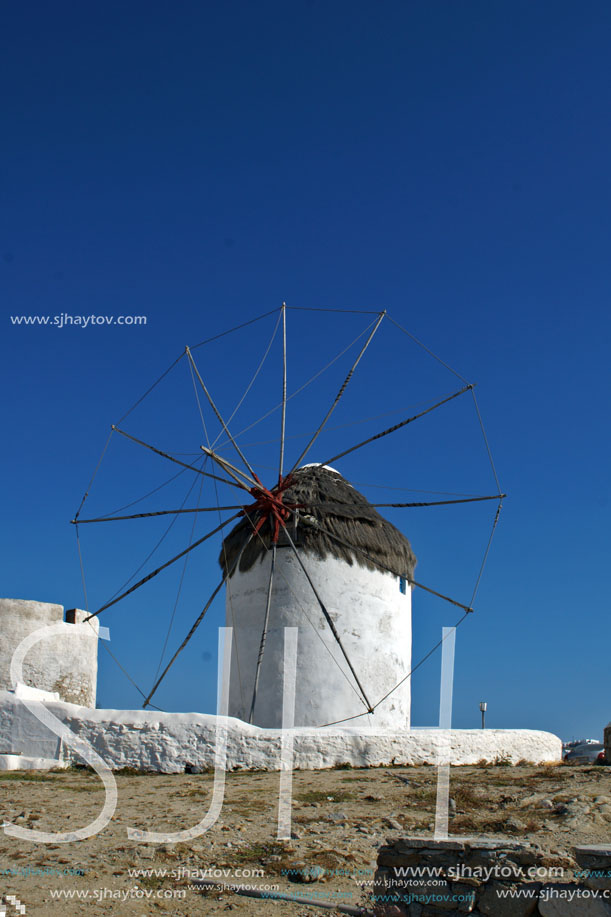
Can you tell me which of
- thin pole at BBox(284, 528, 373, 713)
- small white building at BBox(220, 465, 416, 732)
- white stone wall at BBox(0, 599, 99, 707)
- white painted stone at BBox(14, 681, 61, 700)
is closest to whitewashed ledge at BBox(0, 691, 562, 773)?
white painted stone at BBox(14, 681, 61, 700)

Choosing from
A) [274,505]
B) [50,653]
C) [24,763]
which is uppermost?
[274,505]

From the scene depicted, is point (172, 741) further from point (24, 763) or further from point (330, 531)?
point (330, 531)

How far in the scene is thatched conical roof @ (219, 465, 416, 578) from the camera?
12586 millimetres

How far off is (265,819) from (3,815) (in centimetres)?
217

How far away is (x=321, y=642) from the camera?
12.2 meters

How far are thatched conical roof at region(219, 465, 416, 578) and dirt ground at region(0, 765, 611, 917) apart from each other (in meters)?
3.89

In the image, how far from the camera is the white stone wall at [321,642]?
1199cm

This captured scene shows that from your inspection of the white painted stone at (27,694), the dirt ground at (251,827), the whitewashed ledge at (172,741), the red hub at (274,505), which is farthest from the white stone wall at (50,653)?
the dirt ground at (251,827)

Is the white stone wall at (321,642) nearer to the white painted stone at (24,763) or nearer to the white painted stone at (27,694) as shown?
the white painted stone at (27,694)

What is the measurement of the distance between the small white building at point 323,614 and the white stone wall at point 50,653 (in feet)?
9.74

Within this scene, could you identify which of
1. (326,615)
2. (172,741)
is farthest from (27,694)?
(326,615)

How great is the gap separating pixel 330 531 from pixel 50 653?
5.27m

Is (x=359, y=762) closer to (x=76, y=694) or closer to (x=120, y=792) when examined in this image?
(x=120, y=792)

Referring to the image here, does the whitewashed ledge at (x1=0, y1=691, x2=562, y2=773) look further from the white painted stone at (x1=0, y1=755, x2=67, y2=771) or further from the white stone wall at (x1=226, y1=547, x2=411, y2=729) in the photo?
the white stone wall at (x1=226, y1=547, x2=411, y2=729)
